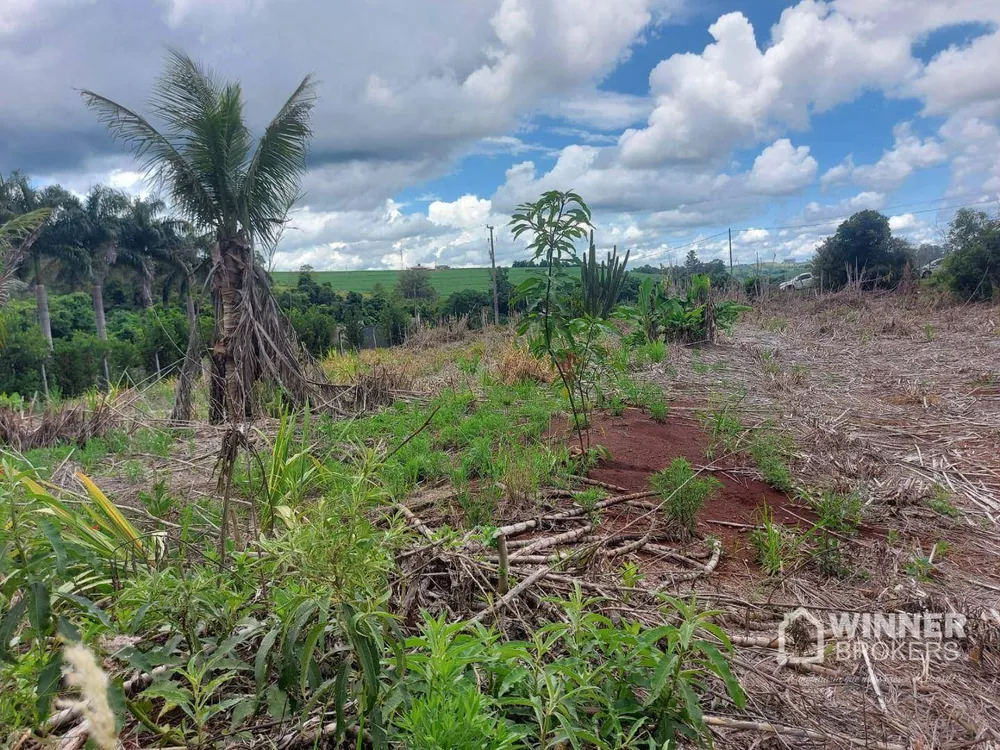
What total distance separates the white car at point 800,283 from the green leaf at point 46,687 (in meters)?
22.1

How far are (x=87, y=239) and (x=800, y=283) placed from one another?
122ft

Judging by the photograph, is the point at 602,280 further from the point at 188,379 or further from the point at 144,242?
the point at 144,242

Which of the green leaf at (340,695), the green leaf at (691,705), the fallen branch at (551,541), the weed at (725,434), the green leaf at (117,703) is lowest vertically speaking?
the fallen branch at (551,541)

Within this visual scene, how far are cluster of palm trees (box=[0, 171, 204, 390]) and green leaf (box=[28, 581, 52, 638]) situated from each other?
31.0m

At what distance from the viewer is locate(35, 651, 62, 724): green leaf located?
3.78ft

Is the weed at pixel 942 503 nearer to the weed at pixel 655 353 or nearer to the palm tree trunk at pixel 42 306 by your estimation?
the weed at pixel 655 353

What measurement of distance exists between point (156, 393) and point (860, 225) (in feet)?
74.7

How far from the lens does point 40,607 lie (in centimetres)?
127

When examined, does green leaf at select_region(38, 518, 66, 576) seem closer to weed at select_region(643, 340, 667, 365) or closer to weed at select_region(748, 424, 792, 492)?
weed at select_region(748, 424, 792, 492)

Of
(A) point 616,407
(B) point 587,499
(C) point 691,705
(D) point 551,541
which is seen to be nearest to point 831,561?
(B) point 587,499

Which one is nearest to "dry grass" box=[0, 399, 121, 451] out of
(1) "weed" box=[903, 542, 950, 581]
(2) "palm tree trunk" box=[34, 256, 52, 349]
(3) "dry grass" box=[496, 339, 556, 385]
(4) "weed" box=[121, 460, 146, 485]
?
(4) "weed" box=[121, 460, 146, 485]

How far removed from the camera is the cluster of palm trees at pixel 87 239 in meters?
30.8

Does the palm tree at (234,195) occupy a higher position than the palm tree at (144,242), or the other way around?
the palm tree at (144,242)

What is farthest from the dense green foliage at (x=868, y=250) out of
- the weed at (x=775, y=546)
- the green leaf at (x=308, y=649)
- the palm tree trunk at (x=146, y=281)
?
the palm tree trunk at (x=146, y=281)
